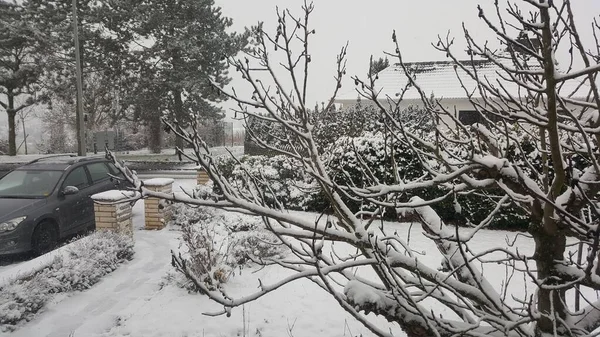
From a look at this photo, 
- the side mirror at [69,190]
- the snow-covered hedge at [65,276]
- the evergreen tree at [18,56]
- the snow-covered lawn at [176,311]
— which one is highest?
the evergreen tree at [18,56]

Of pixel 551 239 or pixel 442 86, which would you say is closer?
pixel 551 239

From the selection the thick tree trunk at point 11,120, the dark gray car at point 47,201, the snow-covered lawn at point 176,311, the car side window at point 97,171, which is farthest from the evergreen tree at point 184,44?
the snow-covered lawn at point 176,311

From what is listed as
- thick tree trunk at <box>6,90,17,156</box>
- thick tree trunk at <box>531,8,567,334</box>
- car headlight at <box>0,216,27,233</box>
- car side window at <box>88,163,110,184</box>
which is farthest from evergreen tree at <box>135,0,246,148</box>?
thick tree trunk at <box>531,8,567,334</box>

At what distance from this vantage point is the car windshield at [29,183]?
6.68 m

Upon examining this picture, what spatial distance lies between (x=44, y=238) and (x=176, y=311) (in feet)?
11.7

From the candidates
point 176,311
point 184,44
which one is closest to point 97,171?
point 176,311

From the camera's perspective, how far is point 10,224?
5.87m

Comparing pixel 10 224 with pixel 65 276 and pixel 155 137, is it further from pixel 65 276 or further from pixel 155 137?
pixel 155 137

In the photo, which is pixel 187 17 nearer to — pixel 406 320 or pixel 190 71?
pixel 190 71

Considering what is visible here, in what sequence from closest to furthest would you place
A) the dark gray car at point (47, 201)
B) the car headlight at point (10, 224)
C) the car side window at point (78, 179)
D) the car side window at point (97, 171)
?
the car headlight at point (10, 224), the dark gray car at point (47, 201), the car side window at point (78, 179), the car side window at point (97, 171)

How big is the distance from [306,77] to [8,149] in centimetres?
3685

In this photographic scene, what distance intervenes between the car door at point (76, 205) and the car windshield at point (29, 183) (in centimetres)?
24

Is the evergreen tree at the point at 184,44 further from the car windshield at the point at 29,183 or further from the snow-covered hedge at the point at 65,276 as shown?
the snow-covered hedge at the point at 65,276

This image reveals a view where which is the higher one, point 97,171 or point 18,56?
point 18,56
